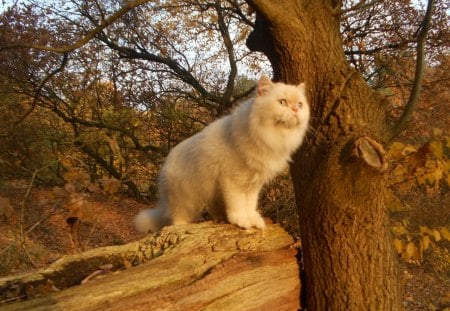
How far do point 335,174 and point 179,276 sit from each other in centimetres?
115

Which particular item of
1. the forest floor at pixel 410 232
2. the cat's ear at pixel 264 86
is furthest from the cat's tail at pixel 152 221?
the forest floor at pixel 410 232

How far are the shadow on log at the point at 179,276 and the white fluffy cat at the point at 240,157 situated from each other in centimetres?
25

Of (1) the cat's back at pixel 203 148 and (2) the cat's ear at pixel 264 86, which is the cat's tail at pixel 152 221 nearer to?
(1) the cat's back at pixel 203 148

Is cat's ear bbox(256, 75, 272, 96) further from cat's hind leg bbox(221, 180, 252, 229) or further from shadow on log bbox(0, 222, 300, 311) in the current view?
shadow on log bbox(0, 222, 300, 311)

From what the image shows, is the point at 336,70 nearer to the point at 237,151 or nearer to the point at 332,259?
the point at 237,151

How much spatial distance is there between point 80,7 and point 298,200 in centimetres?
718

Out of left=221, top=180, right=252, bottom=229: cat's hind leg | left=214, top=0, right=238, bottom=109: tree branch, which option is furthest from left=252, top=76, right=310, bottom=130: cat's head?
left=214, top=0, right=238, bottom=109: tree branch

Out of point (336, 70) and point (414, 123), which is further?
point (414, 123)

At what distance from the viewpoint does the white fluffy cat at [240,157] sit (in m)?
2.77

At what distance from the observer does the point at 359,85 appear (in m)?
2.71

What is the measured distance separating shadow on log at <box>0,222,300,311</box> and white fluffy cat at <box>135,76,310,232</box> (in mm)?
247

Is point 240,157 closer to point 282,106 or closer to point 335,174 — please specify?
point 282,106

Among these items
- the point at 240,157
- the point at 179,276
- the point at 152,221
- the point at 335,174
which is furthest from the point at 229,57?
the point at 179,276

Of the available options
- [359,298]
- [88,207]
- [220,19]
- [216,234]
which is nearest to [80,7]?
[220,19]
